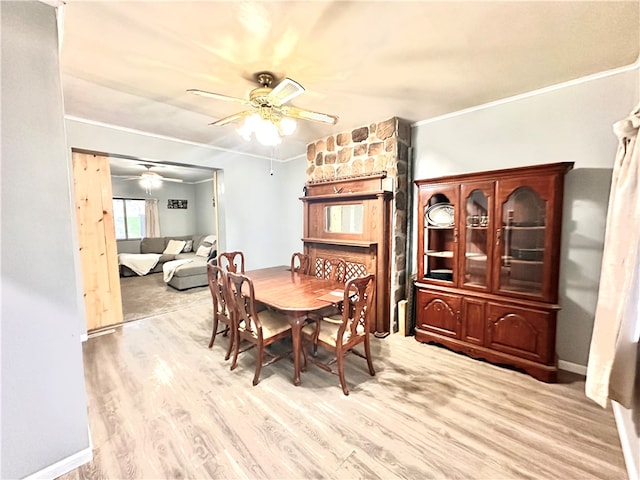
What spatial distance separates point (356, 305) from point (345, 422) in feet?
2.65

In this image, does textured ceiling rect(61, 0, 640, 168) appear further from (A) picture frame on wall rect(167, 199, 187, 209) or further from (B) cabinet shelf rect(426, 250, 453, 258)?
(A) picture frame on wall rect(167, 199, 187, 209)

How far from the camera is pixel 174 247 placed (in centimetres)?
726

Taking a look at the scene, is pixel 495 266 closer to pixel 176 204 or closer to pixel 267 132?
pixel 267 132

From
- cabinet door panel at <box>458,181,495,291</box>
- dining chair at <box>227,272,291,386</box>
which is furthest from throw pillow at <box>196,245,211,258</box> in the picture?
cabinet door panel at <box>458,181,495,291</box>

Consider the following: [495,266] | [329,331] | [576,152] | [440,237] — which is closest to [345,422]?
[329,331]

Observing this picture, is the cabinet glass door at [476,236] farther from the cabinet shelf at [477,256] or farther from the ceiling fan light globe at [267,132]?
the ceiling fan light globe at [267,132]

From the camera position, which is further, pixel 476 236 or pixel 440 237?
pixel 440 237

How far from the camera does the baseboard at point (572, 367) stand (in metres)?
2.36

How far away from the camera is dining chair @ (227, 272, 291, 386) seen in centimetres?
222

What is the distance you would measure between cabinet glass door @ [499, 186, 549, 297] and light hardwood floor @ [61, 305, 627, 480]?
32.7 inches

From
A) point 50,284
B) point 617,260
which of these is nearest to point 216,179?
point 50,284

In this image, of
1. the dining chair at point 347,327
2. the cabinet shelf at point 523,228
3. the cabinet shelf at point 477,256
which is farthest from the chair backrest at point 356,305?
the cabinet shelf at point 523,228

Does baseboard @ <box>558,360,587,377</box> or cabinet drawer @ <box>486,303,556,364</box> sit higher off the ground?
cabinet drawer @ <box>486,303,556,364</box>

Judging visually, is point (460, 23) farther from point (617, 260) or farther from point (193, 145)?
point (193, 145)
